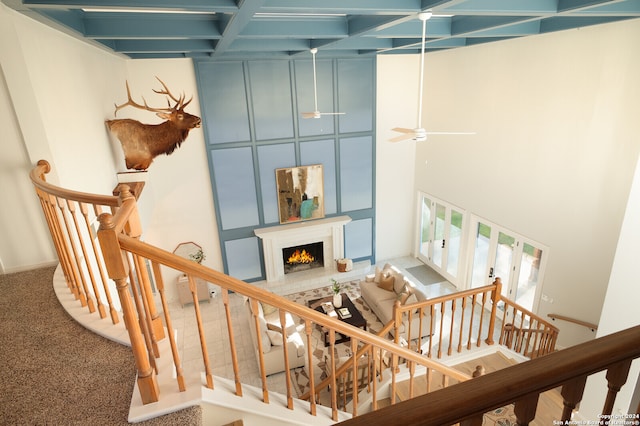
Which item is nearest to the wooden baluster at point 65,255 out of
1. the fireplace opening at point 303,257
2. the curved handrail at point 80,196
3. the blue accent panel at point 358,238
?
the curved handrail at point 80,196

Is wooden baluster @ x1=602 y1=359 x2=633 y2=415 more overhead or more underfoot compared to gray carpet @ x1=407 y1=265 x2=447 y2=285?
more overhead

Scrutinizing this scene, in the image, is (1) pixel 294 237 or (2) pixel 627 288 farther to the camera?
(1) pixel 294 237

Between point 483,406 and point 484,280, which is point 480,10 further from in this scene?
point 484,280

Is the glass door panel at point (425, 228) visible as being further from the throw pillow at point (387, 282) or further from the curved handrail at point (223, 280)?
the curved handrail at point (223, 280)

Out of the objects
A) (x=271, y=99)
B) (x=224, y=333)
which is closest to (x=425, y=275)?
(x=224, y=333)

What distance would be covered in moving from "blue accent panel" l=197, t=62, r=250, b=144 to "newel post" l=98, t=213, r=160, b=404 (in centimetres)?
617

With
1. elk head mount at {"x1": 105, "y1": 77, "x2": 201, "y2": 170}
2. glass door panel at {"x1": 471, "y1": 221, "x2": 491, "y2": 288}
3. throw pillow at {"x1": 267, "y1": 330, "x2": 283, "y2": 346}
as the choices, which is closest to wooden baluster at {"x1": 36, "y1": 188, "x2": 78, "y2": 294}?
elk head mount at {"x1": 105, "y1": 77, "x2": 201, "y2": 170}

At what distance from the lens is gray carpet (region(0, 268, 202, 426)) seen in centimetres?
183

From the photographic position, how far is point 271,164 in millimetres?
8016

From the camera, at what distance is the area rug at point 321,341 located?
18.9 feet

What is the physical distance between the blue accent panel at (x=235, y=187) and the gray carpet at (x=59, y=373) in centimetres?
527

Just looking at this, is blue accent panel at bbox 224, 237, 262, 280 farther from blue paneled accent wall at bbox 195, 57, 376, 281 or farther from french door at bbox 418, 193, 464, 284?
french door at bbox 418, 193, 464, 284

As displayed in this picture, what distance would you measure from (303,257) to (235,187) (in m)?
2.51

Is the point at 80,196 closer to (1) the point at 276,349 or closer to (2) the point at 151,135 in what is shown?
(2) the point at 151,135
